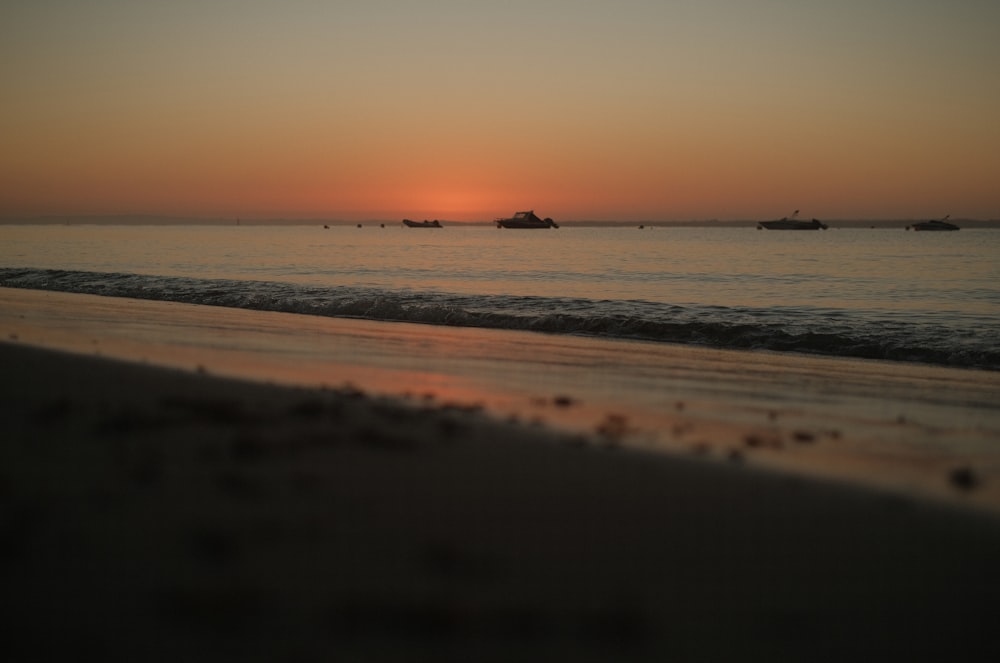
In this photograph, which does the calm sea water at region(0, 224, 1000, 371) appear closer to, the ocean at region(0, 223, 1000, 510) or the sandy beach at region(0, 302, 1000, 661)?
the ocean at region(0, 223, 1000, 510)

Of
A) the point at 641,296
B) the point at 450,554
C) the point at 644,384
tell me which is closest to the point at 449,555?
the point at 450,554

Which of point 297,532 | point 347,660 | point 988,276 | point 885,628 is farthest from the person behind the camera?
point 988,276

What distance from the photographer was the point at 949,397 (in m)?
11.3

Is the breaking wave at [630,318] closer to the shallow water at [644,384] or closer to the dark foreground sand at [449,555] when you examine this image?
the shallow water at [644,384]

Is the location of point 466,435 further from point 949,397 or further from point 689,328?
point 689,328

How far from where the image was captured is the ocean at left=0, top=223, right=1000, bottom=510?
790 cm

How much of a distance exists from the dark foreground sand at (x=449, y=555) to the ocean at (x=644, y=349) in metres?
1.50

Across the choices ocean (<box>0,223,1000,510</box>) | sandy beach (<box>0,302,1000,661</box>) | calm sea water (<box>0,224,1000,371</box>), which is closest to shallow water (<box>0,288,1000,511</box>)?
Answer: ocean (<box>0,223,1000,510</box>)

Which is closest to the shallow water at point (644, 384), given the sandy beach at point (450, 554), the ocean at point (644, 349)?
the ocean at point (644, 349)

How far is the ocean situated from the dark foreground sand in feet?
4.91

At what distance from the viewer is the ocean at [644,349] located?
25.9 ft

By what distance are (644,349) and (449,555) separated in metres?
12.4

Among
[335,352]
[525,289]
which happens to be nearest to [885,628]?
[335,352]

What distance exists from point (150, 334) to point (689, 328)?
462 inches
